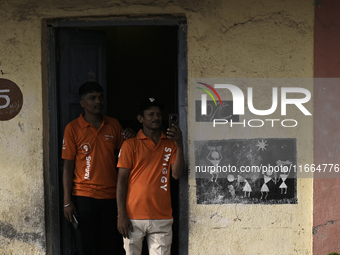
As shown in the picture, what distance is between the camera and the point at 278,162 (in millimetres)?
3045

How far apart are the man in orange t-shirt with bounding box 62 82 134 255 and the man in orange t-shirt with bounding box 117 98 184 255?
294 millimetres

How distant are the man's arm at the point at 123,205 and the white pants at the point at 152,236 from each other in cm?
6

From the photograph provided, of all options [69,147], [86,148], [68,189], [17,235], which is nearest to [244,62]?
[86,148]

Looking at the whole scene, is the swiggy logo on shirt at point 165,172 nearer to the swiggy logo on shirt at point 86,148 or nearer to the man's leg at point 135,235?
the man's leg at point 135,235

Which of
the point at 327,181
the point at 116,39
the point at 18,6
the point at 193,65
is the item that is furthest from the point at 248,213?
the point at 116,39

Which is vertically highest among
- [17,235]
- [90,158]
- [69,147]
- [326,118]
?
[326,118]

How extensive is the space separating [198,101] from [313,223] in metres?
1.50

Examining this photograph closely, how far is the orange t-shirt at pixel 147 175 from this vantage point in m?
2.70

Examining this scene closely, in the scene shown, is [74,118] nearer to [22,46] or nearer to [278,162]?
[22,46]

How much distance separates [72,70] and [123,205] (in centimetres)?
148

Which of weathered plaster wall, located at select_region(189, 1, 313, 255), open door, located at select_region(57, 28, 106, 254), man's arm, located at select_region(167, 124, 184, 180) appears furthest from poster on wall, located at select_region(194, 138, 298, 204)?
open door, located at select_region(57, 28, 106, 254)

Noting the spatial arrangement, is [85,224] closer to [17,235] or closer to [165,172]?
[17,235]

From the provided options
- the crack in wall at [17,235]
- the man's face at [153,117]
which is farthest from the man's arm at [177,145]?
the crack in wall at [17,235]

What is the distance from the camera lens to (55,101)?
3189 millimetres
